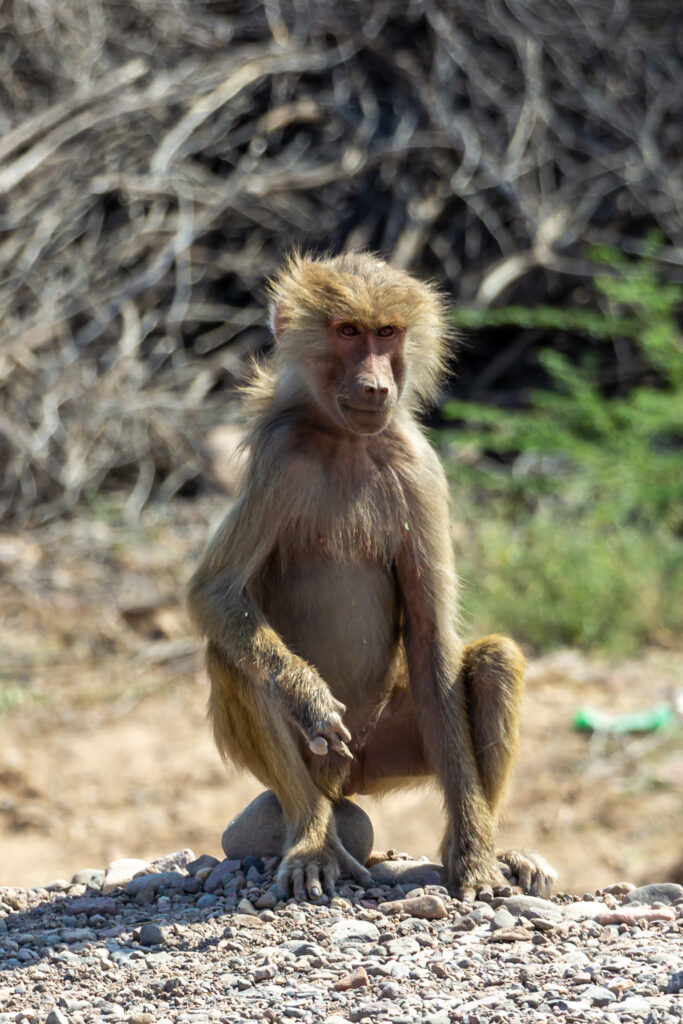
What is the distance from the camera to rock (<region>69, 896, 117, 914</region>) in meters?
4.58

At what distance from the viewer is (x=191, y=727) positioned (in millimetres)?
8688

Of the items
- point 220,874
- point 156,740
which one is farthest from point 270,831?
point 156,740

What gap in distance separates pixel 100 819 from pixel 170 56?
225 inches

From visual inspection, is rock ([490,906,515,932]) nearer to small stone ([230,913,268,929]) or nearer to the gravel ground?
the gravel ground

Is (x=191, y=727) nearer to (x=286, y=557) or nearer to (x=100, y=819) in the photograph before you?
(x=100, y=819)

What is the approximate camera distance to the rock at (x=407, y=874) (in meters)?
4.62

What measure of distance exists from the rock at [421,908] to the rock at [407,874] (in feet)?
0.85

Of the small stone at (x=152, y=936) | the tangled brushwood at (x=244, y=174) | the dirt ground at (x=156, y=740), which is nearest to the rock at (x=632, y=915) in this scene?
the small stone at (x=152, y=936)

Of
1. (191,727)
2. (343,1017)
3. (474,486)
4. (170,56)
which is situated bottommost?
(343,1017)

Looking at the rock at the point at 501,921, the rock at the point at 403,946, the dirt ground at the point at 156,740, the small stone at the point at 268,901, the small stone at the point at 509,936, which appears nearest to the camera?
the rock at the point at 403,946

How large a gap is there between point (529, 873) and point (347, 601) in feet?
3.46

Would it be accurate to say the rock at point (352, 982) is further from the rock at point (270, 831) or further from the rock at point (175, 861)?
the rock at point (175, 861)

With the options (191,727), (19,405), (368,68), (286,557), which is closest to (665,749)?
(191,727)

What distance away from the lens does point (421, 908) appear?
4285 mm
